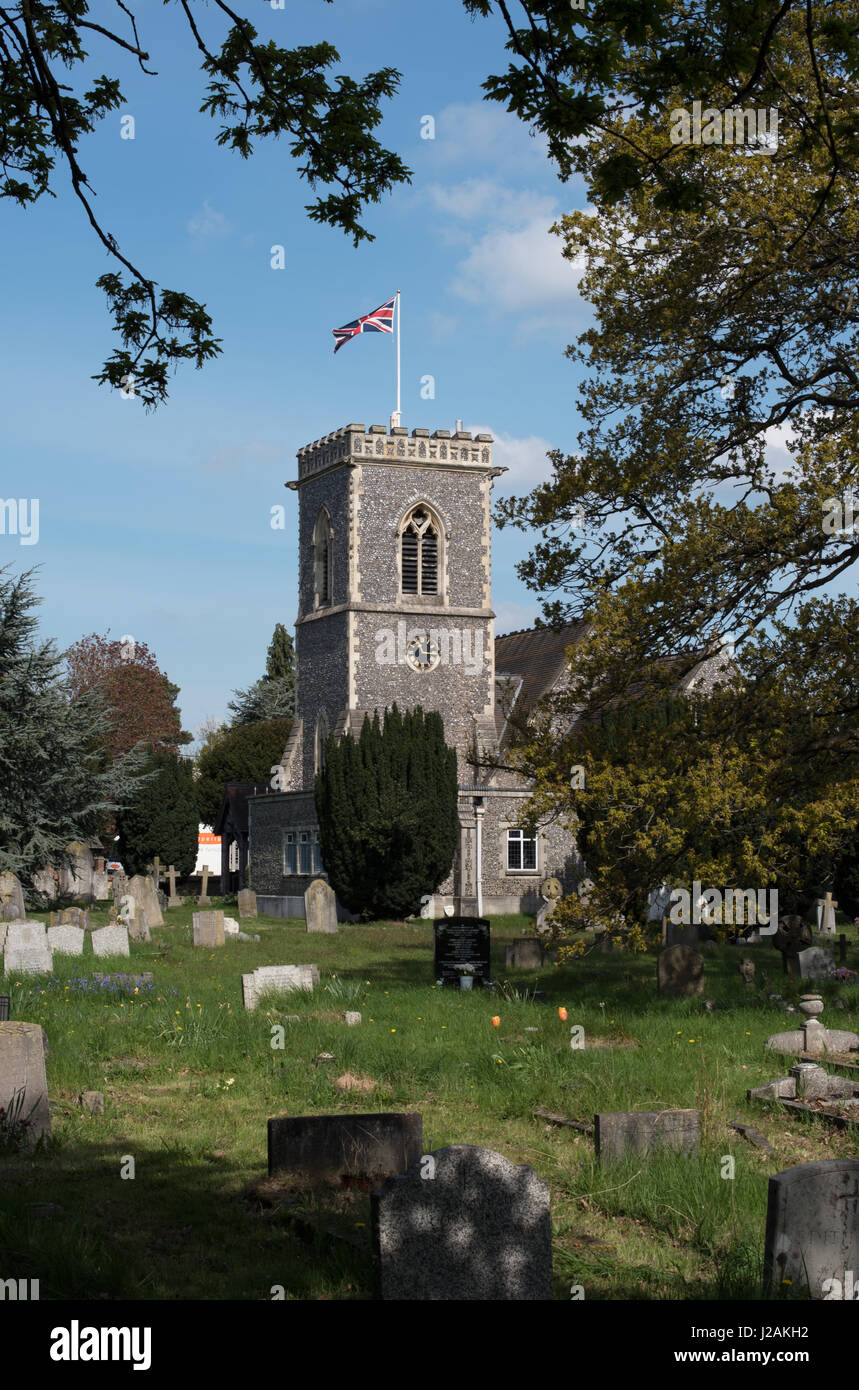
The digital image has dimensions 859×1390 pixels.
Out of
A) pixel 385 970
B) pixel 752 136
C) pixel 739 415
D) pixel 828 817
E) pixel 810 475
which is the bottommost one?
pixel 385 970

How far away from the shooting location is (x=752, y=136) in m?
14.1

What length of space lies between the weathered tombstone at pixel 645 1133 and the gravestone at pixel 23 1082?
354cm

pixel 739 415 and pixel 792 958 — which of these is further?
pixel 792 958

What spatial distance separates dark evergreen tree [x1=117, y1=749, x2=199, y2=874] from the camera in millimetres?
50750

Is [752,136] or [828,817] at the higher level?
[752,136]

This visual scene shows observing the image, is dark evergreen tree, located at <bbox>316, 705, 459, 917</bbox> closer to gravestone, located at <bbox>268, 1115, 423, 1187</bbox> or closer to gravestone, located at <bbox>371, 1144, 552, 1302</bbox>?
gravestone, located at <bbox>268, 1115, 423, 1187</bbox>

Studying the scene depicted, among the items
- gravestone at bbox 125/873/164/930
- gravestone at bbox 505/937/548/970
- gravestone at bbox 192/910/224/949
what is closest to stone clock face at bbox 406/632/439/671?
gravestone at bbox 125/873/164/930

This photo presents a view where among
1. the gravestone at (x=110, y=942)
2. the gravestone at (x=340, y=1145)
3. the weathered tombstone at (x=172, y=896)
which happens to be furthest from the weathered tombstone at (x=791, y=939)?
the weathered tombstone at (x=172, y=896)

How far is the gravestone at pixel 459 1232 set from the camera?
5715 mm

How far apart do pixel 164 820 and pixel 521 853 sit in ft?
51.8

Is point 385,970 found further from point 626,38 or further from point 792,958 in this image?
Answer: point 626,38

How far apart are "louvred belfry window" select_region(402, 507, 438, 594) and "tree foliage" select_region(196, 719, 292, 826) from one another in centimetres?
2035

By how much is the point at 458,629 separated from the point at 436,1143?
34323 mm
